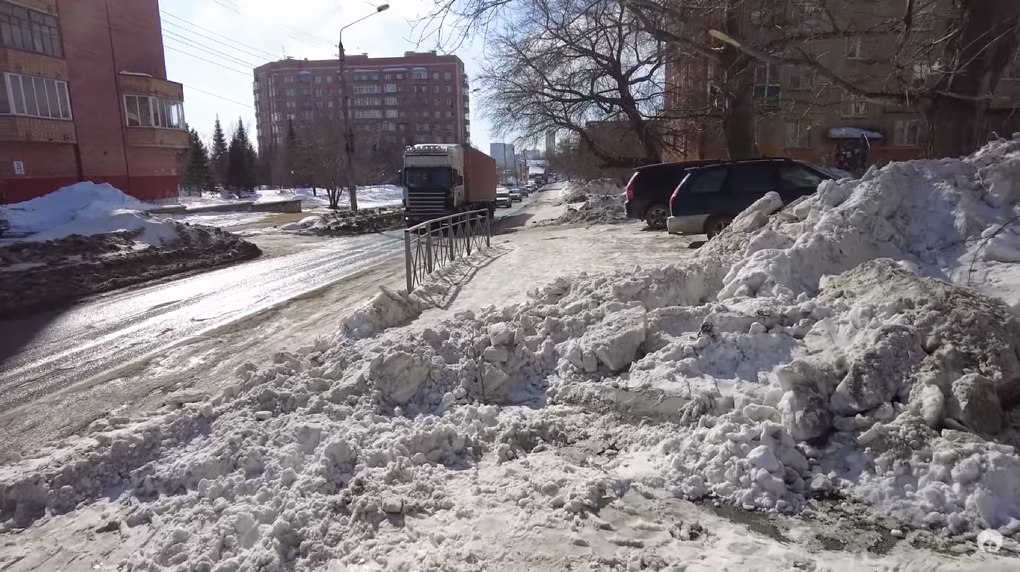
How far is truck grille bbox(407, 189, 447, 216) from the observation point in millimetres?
24922

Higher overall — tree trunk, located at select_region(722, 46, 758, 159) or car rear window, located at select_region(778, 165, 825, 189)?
tree trunk, located at select_region(722, 46, 758, 159)

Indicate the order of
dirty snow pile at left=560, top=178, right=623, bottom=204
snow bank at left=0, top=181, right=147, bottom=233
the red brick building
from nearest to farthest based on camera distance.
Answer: snow bank at left=0, top=181, right=147, bottom=233 < the red brick building < dirty snow pile at left=560, top=178, right=623, bottom=204

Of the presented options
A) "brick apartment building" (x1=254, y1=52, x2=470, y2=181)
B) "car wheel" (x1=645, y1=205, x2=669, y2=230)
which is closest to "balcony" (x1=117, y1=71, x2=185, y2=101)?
"car wheel" (x1=645, y1=205, x2=669, y2=230)

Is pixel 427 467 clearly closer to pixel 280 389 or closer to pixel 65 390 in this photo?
pixel 280 389

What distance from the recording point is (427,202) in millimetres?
25062

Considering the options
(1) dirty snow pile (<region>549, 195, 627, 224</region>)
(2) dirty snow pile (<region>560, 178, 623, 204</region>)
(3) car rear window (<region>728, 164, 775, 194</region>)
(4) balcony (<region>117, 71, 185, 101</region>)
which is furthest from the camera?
(2) dirty snow pile (<region>560, 178, 623, 204</region>)

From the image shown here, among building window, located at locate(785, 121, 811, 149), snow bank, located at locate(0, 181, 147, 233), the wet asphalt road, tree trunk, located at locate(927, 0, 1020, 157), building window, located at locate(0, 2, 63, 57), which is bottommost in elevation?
the wet asphalt road

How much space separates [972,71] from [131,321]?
13.0 m

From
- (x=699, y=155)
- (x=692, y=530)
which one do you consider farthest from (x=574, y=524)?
(x=699, y=155)

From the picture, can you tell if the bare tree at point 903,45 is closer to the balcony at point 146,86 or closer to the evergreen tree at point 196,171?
the balcony at point 146,86

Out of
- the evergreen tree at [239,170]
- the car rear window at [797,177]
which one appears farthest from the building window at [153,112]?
the car rear window at [797,177]

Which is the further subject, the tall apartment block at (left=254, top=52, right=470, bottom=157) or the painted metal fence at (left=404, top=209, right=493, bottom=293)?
the tall apartment block at (left=254, top=52, right=470, bottom=157)

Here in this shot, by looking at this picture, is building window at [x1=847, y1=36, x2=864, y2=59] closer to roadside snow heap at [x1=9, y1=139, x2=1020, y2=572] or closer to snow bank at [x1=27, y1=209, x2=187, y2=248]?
roadside snow heap at [x1=9, y1=139, x2=1020, y2=572]

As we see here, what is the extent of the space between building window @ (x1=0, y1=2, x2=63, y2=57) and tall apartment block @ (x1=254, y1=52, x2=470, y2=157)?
56831 mm
